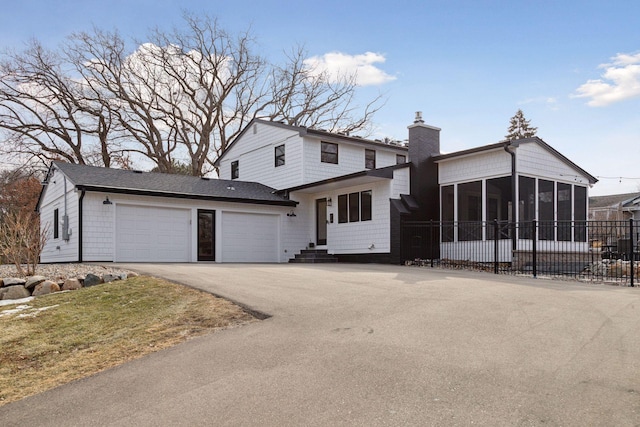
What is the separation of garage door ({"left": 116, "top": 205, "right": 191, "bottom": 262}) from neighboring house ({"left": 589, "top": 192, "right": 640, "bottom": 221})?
90.8ft

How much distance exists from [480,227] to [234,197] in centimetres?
908

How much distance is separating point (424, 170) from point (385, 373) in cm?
1405

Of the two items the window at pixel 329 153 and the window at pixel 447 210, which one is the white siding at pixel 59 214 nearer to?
the window at pixel 329 153

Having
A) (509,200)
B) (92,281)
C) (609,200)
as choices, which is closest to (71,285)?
(92,281)

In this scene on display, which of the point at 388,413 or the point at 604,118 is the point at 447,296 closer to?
the point at 388,413

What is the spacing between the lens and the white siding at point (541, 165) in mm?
16062

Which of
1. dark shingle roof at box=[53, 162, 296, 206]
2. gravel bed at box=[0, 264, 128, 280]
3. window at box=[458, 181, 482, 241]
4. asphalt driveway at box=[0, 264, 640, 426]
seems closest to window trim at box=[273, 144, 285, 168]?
dark shingle roof at box=[53, 162, 296, 206]

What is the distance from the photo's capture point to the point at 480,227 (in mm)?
16375

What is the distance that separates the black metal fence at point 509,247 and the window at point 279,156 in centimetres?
750

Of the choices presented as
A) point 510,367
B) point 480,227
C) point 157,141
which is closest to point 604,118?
point 480,227

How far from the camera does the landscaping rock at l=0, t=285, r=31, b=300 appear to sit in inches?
433

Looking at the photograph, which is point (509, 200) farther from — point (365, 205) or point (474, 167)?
point (365, 205)

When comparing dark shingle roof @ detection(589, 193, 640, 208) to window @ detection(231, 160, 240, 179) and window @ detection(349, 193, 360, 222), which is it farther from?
window @ detection(231, 160, 240, 179)

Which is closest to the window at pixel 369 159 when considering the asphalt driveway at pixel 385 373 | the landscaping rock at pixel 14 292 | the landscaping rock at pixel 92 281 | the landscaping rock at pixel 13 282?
the landscaping rock at pixel 92 281
